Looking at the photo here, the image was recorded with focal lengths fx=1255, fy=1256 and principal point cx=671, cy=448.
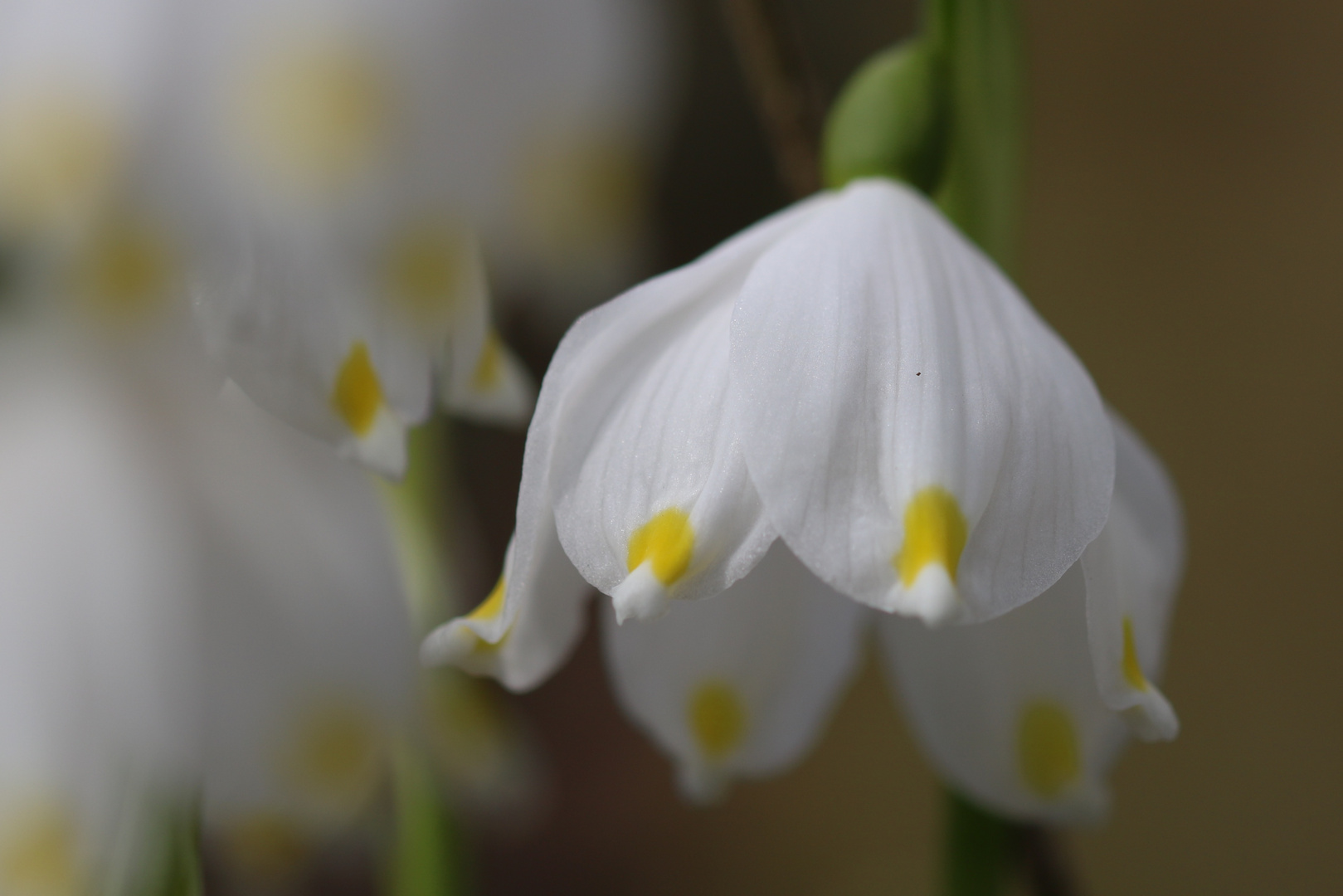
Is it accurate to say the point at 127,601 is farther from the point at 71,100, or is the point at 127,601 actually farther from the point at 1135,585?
the point at 1135,585

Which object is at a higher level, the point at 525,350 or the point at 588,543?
the point at 588,543

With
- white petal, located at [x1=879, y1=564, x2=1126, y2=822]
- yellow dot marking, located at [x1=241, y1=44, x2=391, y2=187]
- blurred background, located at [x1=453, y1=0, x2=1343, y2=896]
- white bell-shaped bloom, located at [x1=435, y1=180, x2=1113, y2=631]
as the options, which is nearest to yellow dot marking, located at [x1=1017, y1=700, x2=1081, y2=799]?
white petal, located at [x1=879, y1=564, x2=1126, y2=822]

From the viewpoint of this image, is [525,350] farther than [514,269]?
Yes

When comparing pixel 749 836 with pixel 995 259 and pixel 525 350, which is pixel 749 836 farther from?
pixel 995 259

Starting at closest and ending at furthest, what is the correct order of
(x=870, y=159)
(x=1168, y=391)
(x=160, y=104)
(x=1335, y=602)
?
(x=160, y=104) → (x=870, y=159) → (x=1335, y=602) → (x=1168, y=391)

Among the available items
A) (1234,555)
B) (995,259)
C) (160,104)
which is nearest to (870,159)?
(995,259)

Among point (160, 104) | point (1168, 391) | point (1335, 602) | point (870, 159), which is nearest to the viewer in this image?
point (160, 104)

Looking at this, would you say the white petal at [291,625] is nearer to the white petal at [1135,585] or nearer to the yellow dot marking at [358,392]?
the yellow dot marking at [358,392]
